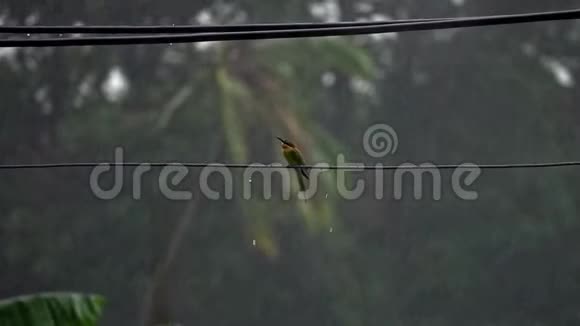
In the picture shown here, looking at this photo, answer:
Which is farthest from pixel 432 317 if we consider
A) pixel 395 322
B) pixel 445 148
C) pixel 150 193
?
pixel 150 193

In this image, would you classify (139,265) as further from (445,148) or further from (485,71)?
(485,71)

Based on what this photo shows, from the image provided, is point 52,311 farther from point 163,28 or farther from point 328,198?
point 328,198

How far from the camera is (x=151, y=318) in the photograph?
9906 mm

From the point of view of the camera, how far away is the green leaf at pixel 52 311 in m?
3.65

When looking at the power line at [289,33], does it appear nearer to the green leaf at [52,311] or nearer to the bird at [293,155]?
the bird at [293,155]

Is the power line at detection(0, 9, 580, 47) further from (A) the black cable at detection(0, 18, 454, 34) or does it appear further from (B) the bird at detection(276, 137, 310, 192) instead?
(B) the bird at detection(276, 137, 310, 192)

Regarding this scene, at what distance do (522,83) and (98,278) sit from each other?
589cm

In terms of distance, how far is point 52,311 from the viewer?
12.1 ft

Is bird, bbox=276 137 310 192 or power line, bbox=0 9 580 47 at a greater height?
power line, bbox=0 9 580 47

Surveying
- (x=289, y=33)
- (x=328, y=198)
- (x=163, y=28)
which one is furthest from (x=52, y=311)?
(x=328, y=198)

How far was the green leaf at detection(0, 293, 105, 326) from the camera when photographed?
3652 mm

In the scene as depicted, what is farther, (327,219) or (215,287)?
(215,287)

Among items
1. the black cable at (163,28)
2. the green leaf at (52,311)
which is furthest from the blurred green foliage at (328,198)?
the black cable at (163,28)

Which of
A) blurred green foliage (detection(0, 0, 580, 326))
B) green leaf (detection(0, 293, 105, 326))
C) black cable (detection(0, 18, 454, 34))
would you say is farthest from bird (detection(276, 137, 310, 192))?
blurred green foliage (detection(0, 0, 580, 326))
